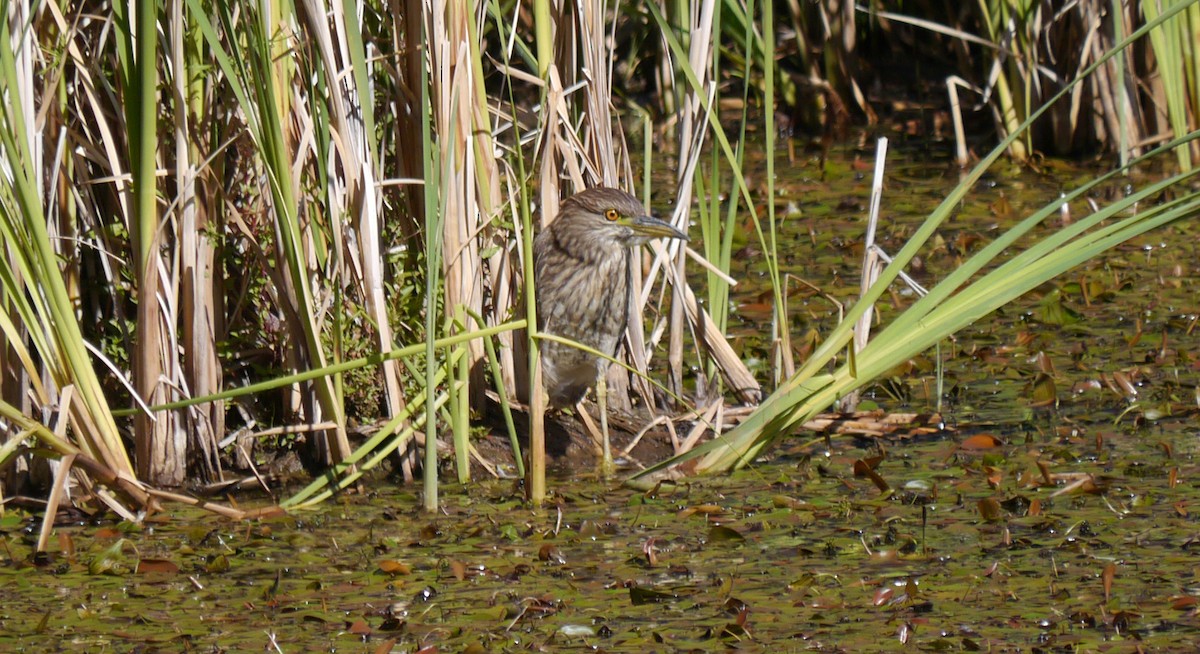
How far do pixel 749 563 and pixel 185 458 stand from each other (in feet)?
6.05

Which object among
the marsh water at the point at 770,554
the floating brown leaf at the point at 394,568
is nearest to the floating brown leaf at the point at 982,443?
the marsh water at the point at 770,554

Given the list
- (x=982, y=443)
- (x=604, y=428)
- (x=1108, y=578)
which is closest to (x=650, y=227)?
(x=604, y=428)

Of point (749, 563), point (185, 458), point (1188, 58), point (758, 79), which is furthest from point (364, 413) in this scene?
point (758, 79)

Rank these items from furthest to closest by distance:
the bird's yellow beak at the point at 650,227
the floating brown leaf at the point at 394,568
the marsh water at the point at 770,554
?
the bird's yellow beak at the point at 650,227
the floating brown leaf at the point at 394,568
the marsh water at the point at 770,554

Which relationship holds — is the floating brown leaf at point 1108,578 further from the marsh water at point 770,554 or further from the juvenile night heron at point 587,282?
the juvenile night heron at point 587,282

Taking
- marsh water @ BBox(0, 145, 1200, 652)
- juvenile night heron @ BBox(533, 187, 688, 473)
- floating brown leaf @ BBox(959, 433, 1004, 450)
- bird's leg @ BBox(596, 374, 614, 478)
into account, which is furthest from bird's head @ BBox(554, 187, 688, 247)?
floating brown leaf @ BBox(959, 433, 1004, 450)

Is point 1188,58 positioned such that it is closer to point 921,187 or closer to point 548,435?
point 921,187

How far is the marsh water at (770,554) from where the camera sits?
375cm

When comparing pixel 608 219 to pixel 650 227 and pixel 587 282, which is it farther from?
pixel 587 282

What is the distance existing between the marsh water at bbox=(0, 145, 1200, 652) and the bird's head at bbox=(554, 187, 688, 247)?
0.81 m

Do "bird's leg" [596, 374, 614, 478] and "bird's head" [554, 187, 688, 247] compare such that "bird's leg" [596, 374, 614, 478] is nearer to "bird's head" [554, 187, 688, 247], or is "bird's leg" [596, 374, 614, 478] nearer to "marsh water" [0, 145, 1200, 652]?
"marsh water" [0, 145, 1200, 652]

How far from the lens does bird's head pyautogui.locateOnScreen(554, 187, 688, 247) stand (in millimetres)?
5129

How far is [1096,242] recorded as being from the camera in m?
4.50

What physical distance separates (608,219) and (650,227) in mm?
140
